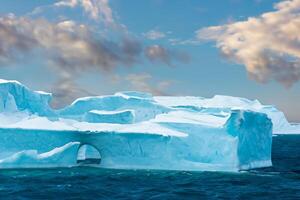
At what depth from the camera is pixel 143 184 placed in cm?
2098

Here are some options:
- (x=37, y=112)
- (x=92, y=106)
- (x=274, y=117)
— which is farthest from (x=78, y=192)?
(x=274, y=117)

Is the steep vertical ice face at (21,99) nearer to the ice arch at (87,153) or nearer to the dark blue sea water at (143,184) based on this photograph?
the ice arch at (87,153)

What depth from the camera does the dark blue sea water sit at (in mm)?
18672

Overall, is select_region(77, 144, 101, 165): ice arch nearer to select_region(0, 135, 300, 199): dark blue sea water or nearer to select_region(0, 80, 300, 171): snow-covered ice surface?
select_region(0, 80, 300, 171): snow-covered ice surface

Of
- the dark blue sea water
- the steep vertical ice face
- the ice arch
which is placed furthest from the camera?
the ice arch

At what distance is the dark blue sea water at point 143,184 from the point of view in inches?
735

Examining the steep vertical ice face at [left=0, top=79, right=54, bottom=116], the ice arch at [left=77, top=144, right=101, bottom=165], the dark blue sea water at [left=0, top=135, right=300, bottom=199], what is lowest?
the dark blue sea water at [left=0, top=135, right=300, bottom=199]

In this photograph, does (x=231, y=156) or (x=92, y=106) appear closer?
(x=231, y=156)

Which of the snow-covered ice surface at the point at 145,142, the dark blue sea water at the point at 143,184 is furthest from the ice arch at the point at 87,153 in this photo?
the dark blue sea water at the point at 143,184

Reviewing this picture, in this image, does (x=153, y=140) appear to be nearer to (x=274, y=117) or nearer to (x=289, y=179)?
(x=289, y=179)

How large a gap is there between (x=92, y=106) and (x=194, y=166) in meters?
13.1

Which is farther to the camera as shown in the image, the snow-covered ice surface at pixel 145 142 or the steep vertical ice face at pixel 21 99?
the steep vertical ice face at pixel 21 99

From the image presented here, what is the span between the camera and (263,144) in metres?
28.8

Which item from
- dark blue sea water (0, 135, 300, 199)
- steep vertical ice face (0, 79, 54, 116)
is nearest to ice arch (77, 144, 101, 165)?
steep vertical ice face (0, 79, 54, 116)
